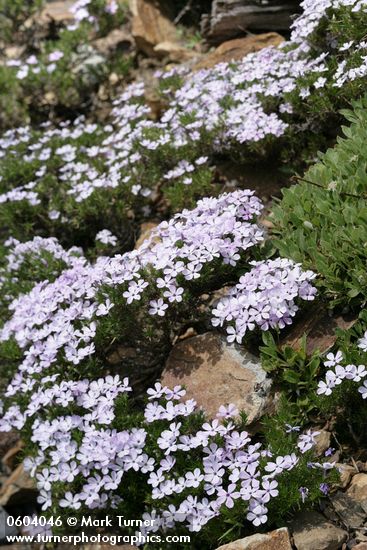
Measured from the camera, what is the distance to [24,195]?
6180 mm

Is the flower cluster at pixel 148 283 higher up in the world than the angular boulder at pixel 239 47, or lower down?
lower down

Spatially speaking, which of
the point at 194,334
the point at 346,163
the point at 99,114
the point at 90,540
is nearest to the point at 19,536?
the point at 90,540

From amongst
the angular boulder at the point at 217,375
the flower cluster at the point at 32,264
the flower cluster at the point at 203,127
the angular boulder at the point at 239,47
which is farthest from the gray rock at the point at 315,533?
the angular boulder at the point at 239,47

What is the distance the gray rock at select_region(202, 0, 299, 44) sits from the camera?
706 centimetres

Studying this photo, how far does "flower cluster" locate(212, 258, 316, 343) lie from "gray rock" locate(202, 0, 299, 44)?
11.9 feet

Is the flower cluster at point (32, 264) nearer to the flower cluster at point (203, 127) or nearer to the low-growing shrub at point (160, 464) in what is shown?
the flower cluster at point (203, 127)

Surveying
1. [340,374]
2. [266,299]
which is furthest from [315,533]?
[266,299]

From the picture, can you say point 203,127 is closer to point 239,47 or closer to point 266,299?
point 239,47

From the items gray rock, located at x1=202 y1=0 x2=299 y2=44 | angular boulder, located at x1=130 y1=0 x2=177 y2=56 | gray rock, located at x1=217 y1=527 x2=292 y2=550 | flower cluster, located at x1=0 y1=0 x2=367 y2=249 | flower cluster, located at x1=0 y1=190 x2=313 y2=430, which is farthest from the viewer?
angular boulder, located at x1=130 y1=0 x2=177 y2=56

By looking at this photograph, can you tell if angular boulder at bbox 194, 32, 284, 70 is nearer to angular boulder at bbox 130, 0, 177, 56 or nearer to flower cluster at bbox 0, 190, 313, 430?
angular boulder at bbox 130, 0, 177, 56

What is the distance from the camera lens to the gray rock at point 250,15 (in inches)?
278

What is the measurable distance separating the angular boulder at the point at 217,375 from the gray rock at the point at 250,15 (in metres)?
3.81

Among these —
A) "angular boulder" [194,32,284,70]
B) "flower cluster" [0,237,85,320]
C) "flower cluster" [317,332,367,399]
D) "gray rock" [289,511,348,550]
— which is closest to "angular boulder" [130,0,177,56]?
"angular boulder" [194,32,284,70]

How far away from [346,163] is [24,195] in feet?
9.21
